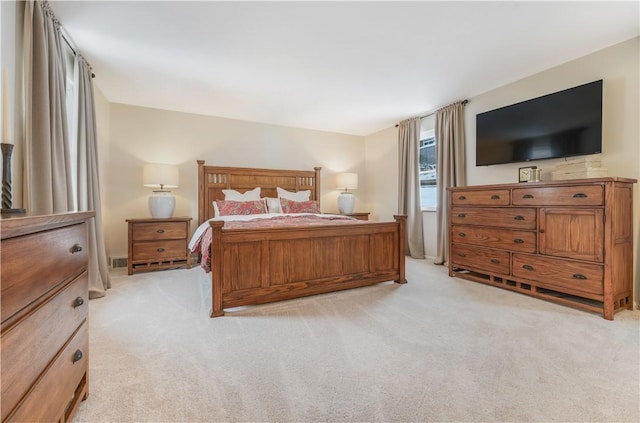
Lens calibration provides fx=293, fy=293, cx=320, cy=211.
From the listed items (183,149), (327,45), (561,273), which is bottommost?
(561,273)

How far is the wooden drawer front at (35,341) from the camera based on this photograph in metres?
0.71

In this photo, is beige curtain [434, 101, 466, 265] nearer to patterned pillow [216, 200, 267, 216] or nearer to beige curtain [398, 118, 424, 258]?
beige curtain [398, 118, 424, 258]

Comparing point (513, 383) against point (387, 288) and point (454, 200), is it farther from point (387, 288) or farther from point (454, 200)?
point (454, 200)

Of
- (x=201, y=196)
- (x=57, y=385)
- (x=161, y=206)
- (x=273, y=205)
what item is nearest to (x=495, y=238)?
(x=273, y=205)

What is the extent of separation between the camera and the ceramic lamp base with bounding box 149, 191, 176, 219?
390 centimetres

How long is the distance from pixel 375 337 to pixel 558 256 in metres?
1.89

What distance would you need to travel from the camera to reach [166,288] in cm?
310

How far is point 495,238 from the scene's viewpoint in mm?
3055

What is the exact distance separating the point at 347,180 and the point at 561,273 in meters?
3.45

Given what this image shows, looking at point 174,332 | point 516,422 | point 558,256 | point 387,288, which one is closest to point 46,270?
point 174,332

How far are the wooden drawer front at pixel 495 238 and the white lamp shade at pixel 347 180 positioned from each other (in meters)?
2.27

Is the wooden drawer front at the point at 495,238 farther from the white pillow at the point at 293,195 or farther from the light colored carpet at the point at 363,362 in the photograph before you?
the white pillow at the point at 293,195

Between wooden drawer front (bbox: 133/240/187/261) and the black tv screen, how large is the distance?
401cm

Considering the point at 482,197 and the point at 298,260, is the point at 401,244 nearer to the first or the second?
the point at 482,197
